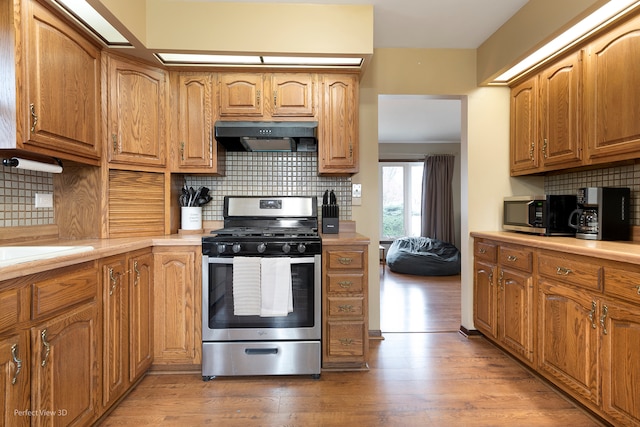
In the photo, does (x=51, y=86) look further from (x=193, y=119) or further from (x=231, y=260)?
(x=231, y=260)

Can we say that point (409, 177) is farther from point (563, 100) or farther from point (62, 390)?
point (62, 390)

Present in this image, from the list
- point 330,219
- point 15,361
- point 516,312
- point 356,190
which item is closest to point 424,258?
point 356,190

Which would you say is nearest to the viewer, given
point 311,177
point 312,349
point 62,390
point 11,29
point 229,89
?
point 62,390

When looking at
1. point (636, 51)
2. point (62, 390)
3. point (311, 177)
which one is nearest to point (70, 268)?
point (62, 390)

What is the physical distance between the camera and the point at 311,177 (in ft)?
9.71

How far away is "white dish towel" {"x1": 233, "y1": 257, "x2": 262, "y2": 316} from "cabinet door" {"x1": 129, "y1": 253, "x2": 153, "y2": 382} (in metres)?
0.54

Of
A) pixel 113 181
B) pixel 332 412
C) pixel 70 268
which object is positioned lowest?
pixel 332 412

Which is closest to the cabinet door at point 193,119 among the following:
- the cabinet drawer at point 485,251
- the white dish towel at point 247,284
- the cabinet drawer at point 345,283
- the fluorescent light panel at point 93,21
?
the fluorescent light panel at point 93,21

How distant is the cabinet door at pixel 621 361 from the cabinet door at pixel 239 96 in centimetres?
240

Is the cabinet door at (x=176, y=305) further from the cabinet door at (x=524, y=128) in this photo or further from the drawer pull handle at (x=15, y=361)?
the cabinet door at (x=524, y=128)

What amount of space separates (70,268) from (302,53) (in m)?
1.87

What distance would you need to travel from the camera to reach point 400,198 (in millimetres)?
7316

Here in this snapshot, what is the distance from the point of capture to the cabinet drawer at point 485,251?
2643 mm

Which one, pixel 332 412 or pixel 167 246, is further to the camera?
pixel 167 246
